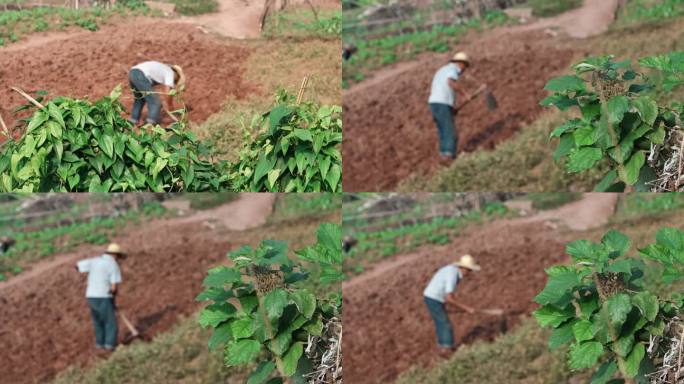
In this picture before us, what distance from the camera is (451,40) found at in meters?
8.89

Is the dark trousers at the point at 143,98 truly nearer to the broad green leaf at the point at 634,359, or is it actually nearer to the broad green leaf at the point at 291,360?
the broad green leaf at the point at 291,360

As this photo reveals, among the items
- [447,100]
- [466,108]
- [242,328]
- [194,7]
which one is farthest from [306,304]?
[466,108]

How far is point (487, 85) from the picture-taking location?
8930mm

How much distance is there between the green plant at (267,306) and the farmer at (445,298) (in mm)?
2058

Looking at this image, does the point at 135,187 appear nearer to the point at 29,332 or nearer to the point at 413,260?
the point at 29,332

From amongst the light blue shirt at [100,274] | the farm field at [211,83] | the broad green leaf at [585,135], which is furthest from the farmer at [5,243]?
the broad green leaf at [585,135]

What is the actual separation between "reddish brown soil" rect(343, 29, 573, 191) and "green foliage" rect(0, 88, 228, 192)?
Result: 186 cm

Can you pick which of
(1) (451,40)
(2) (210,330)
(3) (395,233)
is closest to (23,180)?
(2) (210,330)

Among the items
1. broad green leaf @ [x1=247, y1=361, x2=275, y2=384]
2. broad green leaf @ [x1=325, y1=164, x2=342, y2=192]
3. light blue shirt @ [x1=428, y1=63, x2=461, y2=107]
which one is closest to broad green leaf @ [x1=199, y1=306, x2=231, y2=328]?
broad green leaf @ [x1=247, y1=361, x2=275, y2=384]

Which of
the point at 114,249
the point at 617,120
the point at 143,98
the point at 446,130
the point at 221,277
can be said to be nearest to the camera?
the point at 221,277

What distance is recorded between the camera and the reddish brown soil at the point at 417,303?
8.05 m

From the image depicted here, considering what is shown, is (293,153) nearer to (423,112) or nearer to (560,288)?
(560,288)

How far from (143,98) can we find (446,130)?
2540 millimetres

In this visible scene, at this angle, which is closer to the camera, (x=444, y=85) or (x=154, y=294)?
(x=154, y=294)
